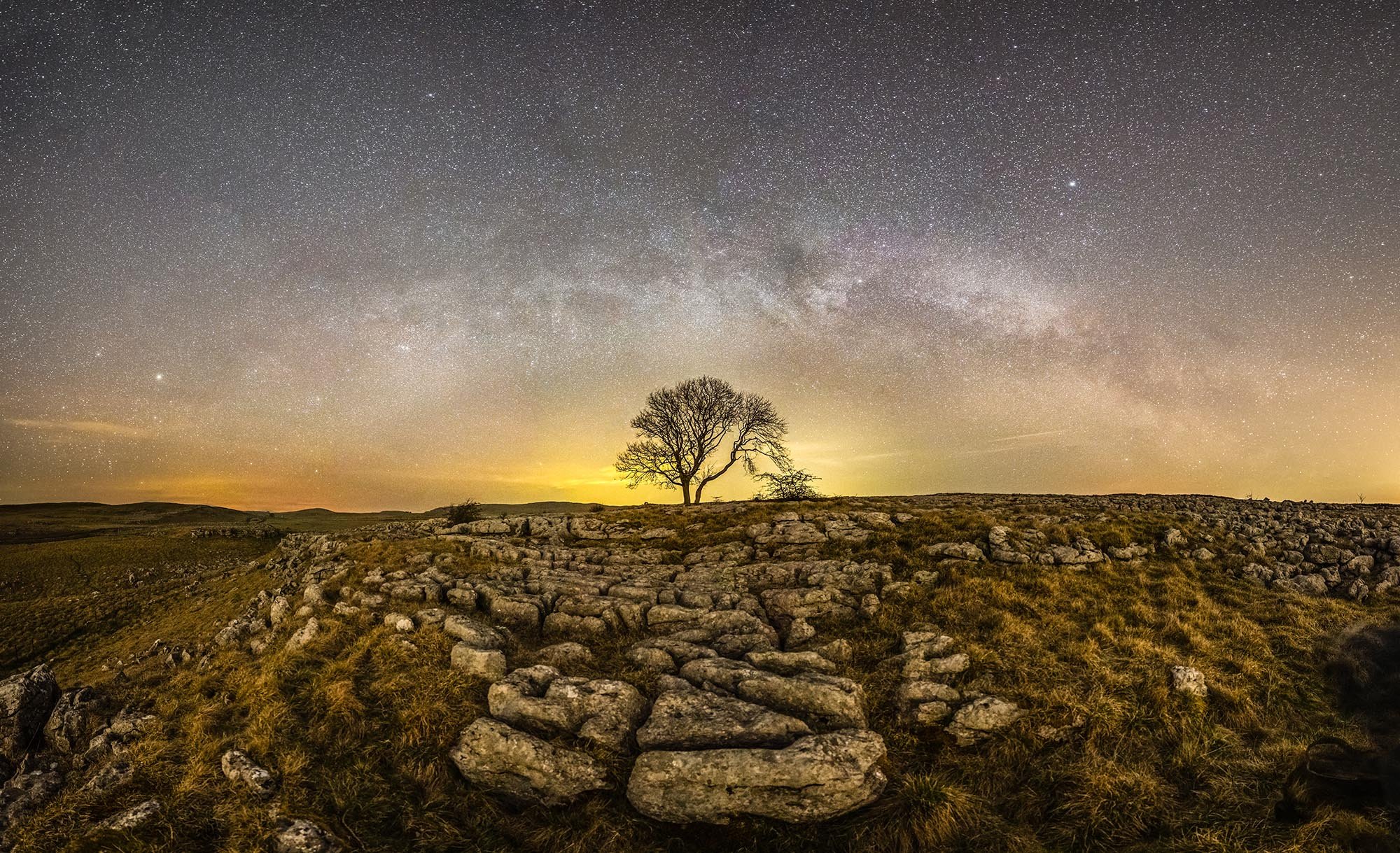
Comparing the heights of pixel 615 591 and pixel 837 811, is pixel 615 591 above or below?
above

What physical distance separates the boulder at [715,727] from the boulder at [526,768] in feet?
3.38

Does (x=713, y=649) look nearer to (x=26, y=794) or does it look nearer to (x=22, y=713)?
(x=26, y=794)

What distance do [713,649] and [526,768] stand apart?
16.3 feet

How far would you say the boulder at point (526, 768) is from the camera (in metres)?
8.16

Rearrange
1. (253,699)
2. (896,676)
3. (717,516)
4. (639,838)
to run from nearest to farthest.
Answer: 1. (639,838)
2. (253,699)
3. (896,676)
4. (717,516)

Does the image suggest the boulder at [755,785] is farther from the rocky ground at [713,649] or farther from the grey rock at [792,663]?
the grey rock at [792,663]

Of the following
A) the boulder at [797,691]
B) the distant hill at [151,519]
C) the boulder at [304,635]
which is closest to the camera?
the boulder at [797,691]

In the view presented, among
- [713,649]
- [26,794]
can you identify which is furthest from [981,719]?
[26,794]

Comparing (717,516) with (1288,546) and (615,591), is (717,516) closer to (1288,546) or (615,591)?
(615,591)

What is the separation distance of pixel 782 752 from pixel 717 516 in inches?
752

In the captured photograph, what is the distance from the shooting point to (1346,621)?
46.0ft

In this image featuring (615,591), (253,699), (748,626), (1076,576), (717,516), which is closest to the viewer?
(253,699)

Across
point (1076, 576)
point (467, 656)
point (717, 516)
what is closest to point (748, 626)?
point (467, 656)

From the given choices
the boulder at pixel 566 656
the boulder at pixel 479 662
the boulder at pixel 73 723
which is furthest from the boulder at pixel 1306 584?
the boulder at pixel 73 723
